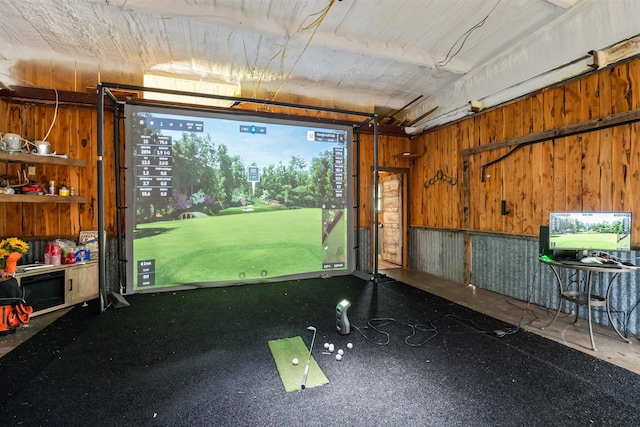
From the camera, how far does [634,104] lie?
2.54 m

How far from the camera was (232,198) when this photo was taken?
13.8ft

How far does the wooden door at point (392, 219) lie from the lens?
5930mm

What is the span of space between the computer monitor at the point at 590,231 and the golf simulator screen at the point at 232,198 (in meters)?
2.85

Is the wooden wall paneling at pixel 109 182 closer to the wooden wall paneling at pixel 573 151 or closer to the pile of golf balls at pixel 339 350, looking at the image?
the pile of golf balls at pixel 339 350

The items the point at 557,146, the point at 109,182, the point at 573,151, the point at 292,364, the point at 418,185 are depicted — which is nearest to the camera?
the point at 292,364

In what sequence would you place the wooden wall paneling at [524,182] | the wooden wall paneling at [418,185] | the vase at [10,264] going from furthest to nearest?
1. the wooden wall paneling at [418,185]
2. the wooden wall paneling at [524,182]
3. the vase at [10,264]

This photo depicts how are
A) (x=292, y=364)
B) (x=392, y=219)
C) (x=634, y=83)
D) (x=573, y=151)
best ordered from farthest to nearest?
(x=392, y=219) → (x=573, y=151) → (x=634, y=83) → (x=292, y=364)

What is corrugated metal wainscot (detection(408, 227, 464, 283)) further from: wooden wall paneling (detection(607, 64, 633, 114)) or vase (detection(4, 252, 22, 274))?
vase (detection(4, 252, 22, 274))

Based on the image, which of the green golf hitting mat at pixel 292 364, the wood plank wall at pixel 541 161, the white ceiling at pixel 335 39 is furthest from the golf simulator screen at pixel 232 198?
the green golf hitting mat at pixel 292 364

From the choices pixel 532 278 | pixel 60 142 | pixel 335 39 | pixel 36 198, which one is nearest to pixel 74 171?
pixel 60 142

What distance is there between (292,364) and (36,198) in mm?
3662

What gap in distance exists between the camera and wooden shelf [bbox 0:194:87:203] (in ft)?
10.1

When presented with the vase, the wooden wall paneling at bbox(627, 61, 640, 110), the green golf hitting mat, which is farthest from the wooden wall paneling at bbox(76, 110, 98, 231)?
the wooden wall paneling at bbox(627, 61, 640, 110)

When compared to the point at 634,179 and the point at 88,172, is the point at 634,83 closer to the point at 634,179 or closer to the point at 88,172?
the point at 634,179
